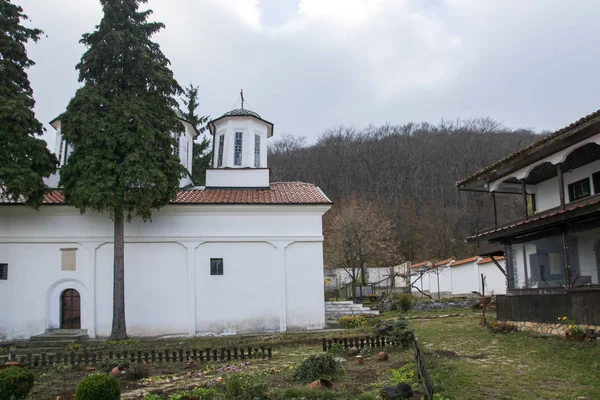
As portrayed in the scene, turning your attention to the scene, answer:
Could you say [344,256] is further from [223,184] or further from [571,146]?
[571,146]

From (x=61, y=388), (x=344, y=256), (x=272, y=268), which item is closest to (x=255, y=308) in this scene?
(x=272, y=268)

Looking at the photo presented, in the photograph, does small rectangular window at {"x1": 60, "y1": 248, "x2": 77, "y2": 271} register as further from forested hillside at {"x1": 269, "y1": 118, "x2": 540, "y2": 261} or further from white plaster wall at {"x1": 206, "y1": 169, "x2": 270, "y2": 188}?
forested hillside at {"x1": 269, "y1": 118, "x2": 540, "y2": 261}

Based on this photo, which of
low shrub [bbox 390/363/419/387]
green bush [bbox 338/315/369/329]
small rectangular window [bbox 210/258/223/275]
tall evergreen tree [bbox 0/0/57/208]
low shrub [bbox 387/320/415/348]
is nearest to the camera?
low shrub [bbox 390/363/419/387]

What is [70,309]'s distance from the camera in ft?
62.2

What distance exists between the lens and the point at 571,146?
13.0 metres

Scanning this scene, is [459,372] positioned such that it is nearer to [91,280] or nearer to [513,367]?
[513,367]

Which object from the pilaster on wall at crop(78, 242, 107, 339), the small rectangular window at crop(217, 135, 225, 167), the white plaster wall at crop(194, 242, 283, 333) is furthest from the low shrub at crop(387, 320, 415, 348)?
the small rectangular window at crop(217, 135, 225, 167)

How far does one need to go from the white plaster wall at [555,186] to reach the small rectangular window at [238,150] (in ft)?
41.3

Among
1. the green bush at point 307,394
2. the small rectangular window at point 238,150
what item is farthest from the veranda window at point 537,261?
the small rectangular window at point 238,150

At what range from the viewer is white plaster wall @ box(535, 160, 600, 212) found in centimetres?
1482

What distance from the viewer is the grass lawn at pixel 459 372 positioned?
23.9ft

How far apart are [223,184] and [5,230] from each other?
8.72 m

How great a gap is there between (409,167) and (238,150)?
4161 cm

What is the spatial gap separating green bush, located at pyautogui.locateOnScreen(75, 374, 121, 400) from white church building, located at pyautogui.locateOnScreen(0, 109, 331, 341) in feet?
40.7
